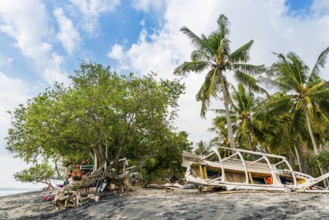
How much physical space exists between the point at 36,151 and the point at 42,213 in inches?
153

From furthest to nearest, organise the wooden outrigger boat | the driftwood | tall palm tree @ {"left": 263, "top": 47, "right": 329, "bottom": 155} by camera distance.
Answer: tall palm tree @ {"left": 263, "top": 47, "right": 329, "bottom": 155}, the wooden outrigger boat, the driftwood

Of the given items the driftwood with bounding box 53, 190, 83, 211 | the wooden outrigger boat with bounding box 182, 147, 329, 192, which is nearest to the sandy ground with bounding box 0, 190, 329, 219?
the driftwood with bounding box 53, 190, 83, 211

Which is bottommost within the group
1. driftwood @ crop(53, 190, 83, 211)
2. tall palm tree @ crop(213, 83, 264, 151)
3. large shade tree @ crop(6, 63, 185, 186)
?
driftwood @ crop(53, 190, 83, 211)

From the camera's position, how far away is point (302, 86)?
67.0 ft

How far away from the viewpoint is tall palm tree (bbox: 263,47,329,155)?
19203 mm

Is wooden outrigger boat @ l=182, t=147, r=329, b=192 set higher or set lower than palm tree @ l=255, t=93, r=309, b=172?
lower

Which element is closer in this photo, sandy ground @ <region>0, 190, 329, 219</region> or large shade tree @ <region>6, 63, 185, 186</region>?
sandy ground @ <region>0, 190, 329, 219</region>

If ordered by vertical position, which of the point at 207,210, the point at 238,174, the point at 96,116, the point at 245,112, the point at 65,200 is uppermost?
the point at 245,112

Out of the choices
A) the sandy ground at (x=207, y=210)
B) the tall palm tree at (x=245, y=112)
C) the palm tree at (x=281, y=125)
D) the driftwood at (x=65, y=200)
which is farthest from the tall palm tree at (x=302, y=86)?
the driftwood at (x=65, y=200)

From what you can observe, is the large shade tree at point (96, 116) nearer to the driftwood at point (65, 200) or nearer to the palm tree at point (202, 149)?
the driftwood at point (65, 200)

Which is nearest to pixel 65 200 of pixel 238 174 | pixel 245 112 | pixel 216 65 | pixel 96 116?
pixel 96 116

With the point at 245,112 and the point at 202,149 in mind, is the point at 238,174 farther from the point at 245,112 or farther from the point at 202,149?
the point at 202,149

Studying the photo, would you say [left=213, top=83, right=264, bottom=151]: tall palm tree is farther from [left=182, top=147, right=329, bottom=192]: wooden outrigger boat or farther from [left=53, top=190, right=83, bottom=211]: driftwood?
[left=53, top=190, right=83, bottom=211]: driftwood

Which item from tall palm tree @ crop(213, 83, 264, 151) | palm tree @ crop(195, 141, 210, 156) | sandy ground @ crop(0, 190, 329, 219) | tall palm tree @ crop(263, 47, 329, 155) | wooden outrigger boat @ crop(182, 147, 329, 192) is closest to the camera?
sandy ground @ crop(0, 190, 329, 219)
